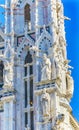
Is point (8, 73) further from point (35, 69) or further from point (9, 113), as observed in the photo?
point (9, 113)

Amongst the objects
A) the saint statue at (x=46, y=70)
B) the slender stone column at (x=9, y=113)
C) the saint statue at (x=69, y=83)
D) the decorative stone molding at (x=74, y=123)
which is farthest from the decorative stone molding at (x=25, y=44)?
the decorative stone molding at (x=74, y=123)

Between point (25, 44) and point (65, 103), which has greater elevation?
point (25, 44)

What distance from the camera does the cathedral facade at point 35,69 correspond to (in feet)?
83.3

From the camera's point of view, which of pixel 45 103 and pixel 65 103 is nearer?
pixel 45 103

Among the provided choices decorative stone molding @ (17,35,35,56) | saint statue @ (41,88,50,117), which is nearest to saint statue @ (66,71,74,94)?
saint statue @ (41,88,50,117)

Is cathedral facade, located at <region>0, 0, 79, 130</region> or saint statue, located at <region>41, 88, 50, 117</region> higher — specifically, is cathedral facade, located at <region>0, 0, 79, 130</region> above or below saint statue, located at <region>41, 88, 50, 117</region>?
above

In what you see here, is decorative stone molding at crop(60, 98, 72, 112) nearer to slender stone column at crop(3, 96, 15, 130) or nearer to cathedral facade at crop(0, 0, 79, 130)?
cathedral facade at crop(0, 0, 79, 130)

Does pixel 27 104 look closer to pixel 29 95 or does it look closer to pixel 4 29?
pixel 29 95

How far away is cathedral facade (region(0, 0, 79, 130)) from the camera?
25391 millimetres

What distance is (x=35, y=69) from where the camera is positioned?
26.9 meters

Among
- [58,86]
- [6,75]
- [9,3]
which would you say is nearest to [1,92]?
[6,75]

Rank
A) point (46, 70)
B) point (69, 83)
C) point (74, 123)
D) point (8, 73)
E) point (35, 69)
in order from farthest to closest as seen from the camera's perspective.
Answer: point (74, 123)
point (69, 83)
point (8, 73)
point (35, 69)
point (46, 70)

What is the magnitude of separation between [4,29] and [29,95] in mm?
4345

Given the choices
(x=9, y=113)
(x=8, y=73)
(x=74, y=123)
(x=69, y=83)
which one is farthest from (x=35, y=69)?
(x=74, y=123)
